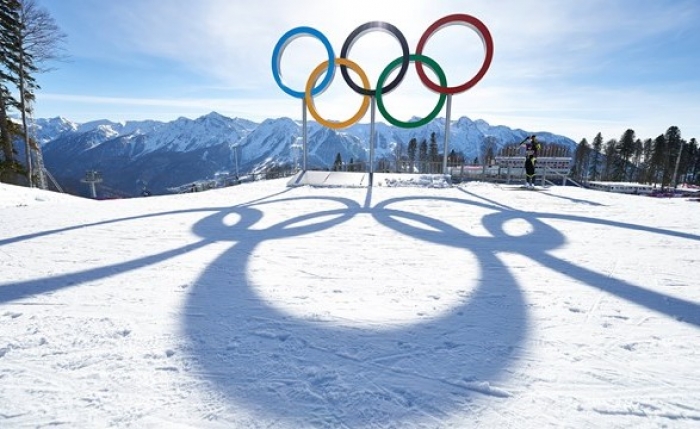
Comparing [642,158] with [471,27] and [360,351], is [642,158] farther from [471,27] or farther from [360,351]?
[360,351]

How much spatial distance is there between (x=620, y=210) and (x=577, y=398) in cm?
918

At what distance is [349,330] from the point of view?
2.80m

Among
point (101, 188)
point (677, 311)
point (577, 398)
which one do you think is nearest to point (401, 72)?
point (677, 311)

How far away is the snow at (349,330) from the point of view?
1971 mm

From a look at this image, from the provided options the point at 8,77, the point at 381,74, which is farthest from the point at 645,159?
the point at 8,77

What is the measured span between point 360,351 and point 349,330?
1.00 ft

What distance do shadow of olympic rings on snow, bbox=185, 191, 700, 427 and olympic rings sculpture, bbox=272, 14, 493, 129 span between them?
11280 mm

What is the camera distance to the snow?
1.97 meters

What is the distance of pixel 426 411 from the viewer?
195 centimetres

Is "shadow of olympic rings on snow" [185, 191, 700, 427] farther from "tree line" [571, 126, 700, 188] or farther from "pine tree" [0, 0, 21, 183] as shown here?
"tree line" [571, 126, 700, 188]

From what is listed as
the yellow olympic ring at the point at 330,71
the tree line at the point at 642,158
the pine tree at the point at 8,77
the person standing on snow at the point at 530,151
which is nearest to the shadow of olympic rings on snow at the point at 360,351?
the person standing on snow at the point at 530,151

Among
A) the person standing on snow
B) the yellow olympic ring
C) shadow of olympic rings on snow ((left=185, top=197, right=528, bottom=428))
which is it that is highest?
the yellow olympic ring

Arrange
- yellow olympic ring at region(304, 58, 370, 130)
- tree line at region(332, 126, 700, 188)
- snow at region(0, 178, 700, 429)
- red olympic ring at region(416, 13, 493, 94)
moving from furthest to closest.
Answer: tree line at region(332, 126, 700, 188) → yellow olympic ring at region(304, 58, 370, 130) → red olympic ring at region(416, 13, 493, 94) → snow at region(0, 178, 700, 429)

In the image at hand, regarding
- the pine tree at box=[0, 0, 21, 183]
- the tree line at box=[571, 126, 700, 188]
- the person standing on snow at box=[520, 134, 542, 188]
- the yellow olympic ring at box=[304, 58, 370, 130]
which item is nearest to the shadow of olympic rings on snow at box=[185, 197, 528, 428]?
the person standing on snow at box=[520, 134, 542, 188]
